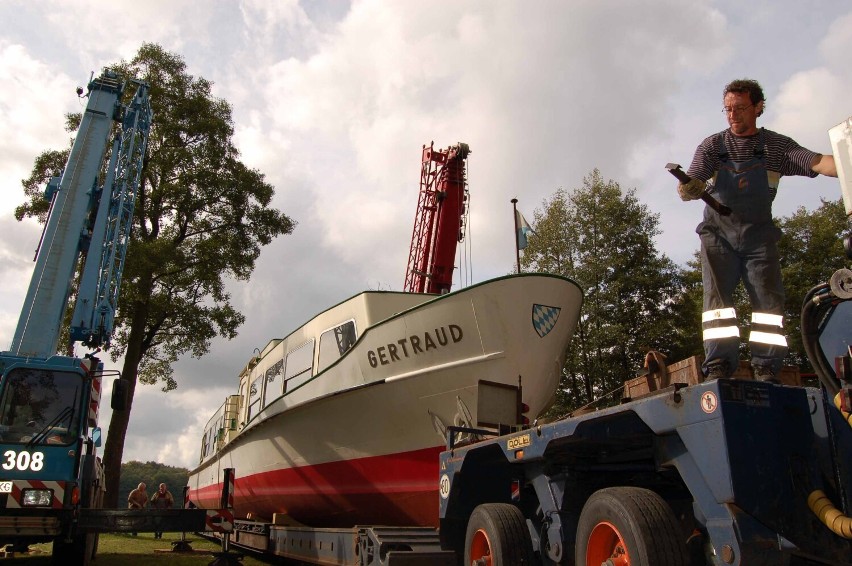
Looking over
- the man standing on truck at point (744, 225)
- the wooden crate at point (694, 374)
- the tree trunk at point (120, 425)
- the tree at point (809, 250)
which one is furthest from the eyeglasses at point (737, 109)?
the tree at point (809, 250)

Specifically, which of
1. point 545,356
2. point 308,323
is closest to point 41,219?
point 308,323

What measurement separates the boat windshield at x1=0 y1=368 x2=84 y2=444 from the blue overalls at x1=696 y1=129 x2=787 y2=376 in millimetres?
7195

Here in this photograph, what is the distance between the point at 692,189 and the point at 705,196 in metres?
0.14

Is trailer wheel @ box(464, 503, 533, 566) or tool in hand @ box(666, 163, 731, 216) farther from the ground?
tool in hand @ box(666, 163, 731, 216)

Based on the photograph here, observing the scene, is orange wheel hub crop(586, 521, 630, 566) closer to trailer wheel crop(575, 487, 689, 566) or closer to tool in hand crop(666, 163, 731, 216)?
trailer wheel crop(575, 487, 689, 566)

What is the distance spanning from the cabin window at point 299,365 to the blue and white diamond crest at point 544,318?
3.89m

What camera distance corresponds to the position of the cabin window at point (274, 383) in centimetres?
1098

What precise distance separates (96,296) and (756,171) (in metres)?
10.1

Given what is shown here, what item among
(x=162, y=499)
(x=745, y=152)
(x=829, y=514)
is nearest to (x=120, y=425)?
(x=162, y=499)

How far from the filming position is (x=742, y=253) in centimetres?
354

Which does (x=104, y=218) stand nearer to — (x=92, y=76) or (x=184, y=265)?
(x=92, y=76)

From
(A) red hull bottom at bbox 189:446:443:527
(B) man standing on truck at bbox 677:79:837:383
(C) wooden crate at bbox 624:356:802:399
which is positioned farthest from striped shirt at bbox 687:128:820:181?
(A) red hull bottom at bbox 189:446:443:527

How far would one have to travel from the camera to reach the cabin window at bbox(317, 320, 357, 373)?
9.20 metres

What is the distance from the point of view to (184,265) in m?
16.1
